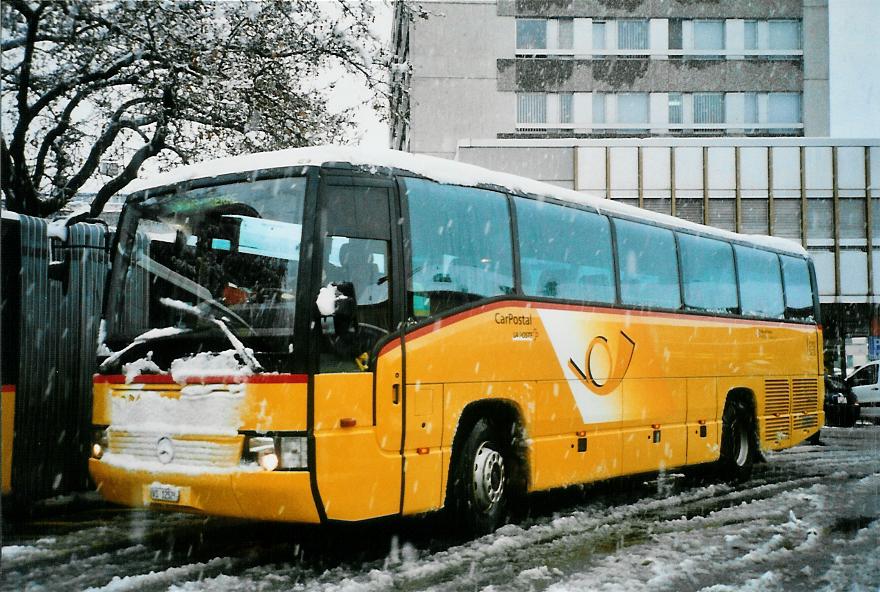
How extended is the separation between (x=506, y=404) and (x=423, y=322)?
1.57 m

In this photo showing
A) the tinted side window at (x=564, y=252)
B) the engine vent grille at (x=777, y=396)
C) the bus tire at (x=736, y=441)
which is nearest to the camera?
the tinted side window at (x=564, y=252)

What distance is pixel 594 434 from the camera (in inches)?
411

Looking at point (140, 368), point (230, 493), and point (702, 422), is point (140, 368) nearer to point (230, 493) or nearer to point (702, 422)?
point (230, 493)

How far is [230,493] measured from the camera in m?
7.09

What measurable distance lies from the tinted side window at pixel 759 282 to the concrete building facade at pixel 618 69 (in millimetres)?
27438

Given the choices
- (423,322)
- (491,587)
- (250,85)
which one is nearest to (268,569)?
(491,587)

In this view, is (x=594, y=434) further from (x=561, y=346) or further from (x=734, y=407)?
(x=734, y=407)

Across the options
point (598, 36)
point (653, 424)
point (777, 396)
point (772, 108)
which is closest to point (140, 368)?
point (653, 424)

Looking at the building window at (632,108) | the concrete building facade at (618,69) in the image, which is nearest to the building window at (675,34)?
the concrete building facade at (618,69)

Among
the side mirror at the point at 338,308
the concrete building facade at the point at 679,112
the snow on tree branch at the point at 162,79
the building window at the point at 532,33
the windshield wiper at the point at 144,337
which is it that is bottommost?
the windshield wiper at the point at 144,337

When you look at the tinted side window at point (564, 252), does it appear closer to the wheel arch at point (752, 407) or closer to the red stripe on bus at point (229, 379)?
the red stripe on bus at point (229, 379)

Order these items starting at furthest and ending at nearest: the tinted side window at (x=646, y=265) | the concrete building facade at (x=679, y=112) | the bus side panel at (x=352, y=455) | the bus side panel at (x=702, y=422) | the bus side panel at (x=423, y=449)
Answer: the concrete building facade at (x=679, y=112) → the bus side panel at (x=702, y=422) → the tinted side window at (x=646, y=265) → the bus side panel at (x=423, y=449) → the bus side panel at (x=352, y=455)

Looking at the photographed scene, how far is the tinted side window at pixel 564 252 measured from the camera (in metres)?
9.70

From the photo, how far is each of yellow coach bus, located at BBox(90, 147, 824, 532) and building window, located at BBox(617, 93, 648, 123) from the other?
33.1 meters
